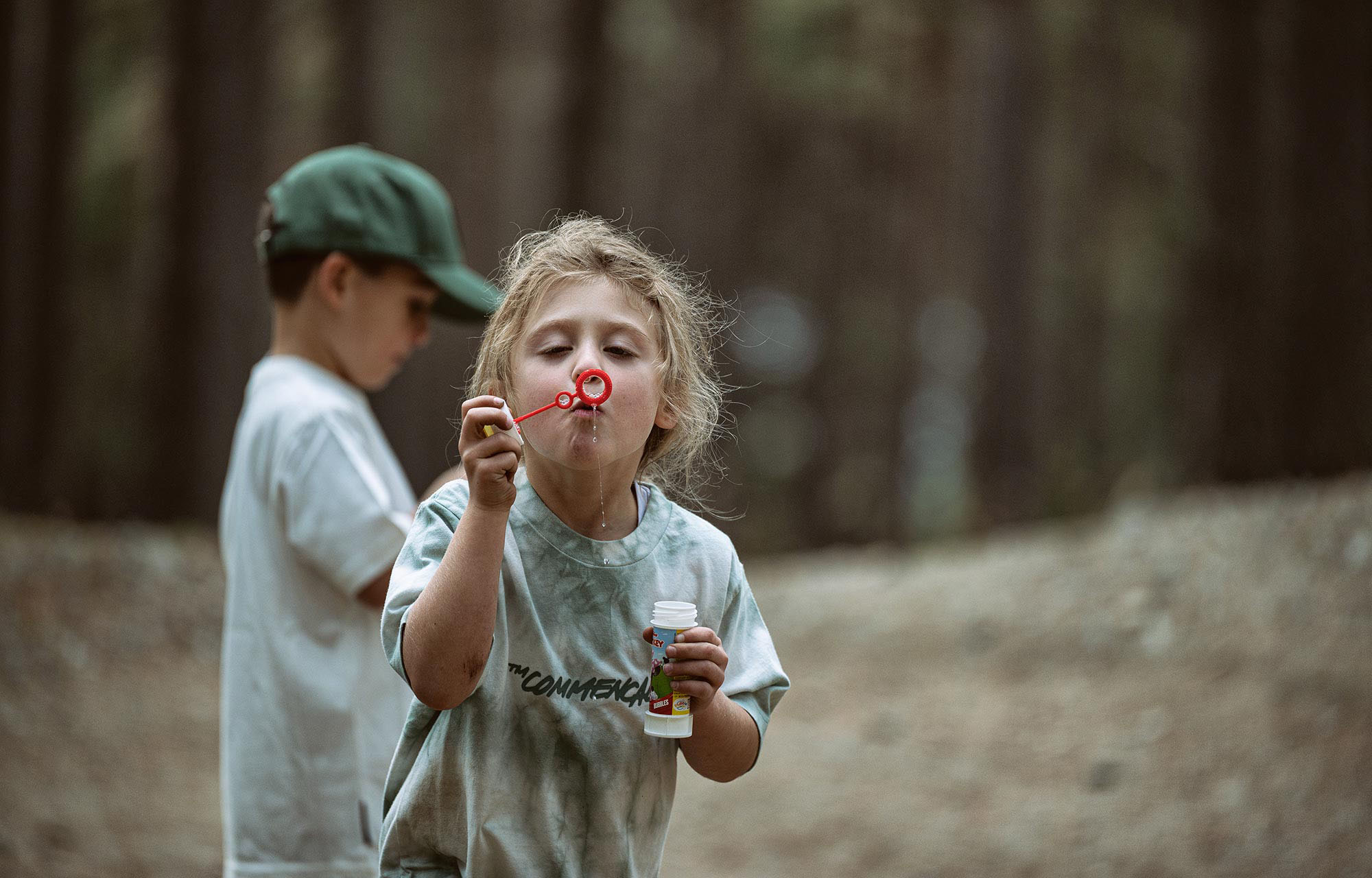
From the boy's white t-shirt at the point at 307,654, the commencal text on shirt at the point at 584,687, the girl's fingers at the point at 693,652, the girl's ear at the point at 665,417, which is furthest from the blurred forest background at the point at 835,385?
the girl's fingers at the point at 693,652

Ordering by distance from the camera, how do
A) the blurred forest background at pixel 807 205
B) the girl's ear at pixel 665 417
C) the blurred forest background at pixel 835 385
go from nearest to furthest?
the girl's ear at pixel 665 417 → the blurred forest background at pixel 835 385 → the blurred forest background at pixel 807 205

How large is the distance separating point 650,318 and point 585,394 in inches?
7.3

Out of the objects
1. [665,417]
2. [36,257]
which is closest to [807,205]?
[36,257]

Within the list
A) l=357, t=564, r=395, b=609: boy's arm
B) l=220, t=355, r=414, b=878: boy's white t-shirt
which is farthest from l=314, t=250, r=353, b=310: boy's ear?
l=357, t=564, r=395, b=609: boy's arm

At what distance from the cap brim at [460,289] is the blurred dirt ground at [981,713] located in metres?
2.72

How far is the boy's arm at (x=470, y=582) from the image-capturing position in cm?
144

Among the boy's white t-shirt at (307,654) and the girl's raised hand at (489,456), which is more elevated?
the girl's raised hand at (489,456)

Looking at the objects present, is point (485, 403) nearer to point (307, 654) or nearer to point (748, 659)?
point (748, 659)

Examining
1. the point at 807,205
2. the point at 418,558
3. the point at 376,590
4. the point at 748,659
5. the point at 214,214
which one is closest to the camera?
the point at 418,558

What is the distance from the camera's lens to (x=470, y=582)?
1438 millimetres

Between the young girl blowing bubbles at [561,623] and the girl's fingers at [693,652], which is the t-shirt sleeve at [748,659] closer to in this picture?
the young girl blowing bubbles at [561,623]

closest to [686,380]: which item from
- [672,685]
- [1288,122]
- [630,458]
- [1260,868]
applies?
[630,458]

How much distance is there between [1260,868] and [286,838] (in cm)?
334

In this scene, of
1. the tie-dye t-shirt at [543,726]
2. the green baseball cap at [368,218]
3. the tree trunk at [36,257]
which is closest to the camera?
the tie-dye t-shirt at [543,726]
